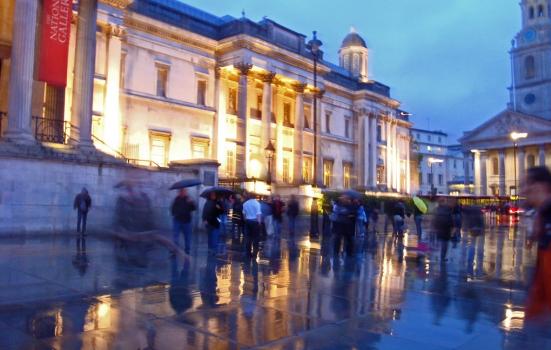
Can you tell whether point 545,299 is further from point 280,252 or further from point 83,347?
point 280,252

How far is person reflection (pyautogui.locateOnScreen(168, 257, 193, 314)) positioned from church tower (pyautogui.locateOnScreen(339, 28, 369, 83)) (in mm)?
50707

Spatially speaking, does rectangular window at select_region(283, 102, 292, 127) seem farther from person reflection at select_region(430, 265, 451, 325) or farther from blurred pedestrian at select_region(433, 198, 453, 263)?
person reflection at select_region(430, 265, 451, 325)

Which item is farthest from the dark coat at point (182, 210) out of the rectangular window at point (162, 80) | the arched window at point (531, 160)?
the arched window at point (531, 160)

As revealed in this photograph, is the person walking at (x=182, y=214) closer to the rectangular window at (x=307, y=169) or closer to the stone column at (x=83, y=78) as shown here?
the stone column at (x=83, y=78)

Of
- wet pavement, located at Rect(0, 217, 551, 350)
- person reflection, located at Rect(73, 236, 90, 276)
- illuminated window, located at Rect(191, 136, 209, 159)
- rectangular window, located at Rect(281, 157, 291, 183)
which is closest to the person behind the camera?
wet pavement, located at Rect(0, 217, 551, 350)

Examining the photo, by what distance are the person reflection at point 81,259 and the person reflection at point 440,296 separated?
5939 millimetres

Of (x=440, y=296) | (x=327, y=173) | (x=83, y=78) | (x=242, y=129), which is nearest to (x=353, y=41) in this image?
(x=327, y=173)

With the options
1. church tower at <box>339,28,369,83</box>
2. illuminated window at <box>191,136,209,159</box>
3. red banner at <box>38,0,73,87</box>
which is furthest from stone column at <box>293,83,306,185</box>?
red banner at <box>38,0,73,87</box>

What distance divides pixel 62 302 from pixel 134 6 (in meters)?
27.6

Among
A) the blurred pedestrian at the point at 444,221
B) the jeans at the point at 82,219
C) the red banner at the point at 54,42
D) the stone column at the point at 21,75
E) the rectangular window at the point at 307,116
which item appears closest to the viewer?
the blurred pedestrian at the point at 444,221

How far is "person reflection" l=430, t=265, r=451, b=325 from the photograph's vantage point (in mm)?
6729

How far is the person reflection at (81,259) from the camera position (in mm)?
9047

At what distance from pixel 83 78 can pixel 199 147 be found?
1522cm

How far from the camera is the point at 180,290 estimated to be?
752cm
